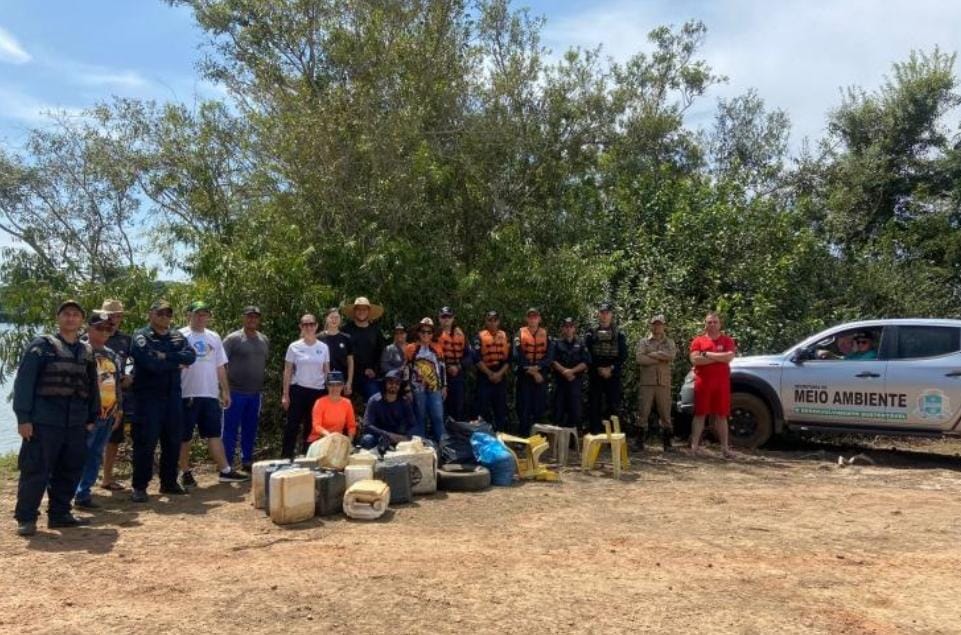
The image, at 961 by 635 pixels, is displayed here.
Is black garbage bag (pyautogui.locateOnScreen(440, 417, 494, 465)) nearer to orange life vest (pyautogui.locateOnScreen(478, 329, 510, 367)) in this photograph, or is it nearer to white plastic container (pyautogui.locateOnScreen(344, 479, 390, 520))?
orange life vest (pyautogui.locateOnScreen(478, 329, 510, 367))

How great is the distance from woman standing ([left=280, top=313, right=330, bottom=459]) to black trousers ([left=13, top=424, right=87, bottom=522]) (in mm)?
2473

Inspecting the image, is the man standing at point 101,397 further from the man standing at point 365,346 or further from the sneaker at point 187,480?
the man standing at point 365,346

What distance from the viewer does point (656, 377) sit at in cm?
1095

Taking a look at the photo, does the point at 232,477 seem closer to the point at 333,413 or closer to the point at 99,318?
the point at 333,413

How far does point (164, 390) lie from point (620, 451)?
459 cm

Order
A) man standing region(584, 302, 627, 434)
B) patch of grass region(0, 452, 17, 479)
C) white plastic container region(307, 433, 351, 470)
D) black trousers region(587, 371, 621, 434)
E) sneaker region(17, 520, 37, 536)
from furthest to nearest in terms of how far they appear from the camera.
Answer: black trousers region(587, 371, 621, 434) → man standing region(584, 302, 627, 434) → patch of grass region(0, 452, 17, 479) → white plastic container region(307, 433, 351, 470) → sneaker region(17, 520, 37, 536)

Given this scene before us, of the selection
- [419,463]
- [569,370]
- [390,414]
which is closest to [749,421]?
[569,370]

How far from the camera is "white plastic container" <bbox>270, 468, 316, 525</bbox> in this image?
6559 millimetres

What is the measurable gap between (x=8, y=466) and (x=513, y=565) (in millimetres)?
6950

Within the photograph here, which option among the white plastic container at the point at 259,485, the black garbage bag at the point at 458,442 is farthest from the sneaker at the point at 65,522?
the black garbage bag at the point at 458,442

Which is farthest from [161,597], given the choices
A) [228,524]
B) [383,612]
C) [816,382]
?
[816,382]

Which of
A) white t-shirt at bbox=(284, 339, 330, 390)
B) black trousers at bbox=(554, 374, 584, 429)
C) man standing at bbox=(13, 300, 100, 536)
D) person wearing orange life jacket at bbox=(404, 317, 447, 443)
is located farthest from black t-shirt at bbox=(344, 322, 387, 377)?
man standing at bbox=(13, 300, 100, 536)

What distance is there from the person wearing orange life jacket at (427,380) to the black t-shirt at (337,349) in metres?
0.67

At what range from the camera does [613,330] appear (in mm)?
10781
